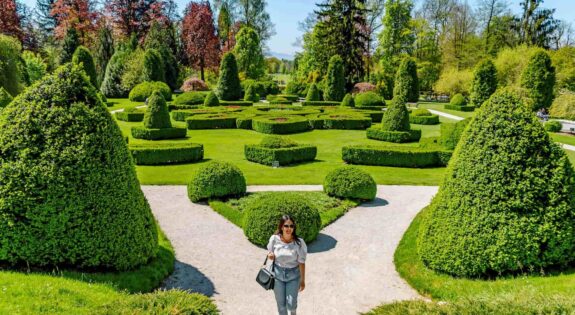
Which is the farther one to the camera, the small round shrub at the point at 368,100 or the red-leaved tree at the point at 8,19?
the red-leaved tree at the point at 8,19

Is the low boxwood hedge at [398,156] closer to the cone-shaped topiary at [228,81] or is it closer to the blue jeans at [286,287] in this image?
the blue jeans at [286,287]

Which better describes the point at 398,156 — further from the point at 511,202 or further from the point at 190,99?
the point at 190,99

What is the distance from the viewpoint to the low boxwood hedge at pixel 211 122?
28281mm

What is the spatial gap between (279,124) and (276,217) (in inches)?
704

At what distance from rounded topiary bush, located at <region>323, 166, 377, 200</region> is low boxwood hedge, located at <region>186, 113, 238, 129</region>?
17.5 m

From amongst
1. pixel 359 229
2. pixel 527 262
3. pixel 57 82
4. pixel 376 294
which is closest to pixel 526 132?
pixel 527 262

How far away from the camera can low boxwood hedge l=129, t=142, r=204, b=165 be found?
17.2 metres

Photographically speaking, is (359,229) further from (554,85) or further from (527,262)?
(554,85)

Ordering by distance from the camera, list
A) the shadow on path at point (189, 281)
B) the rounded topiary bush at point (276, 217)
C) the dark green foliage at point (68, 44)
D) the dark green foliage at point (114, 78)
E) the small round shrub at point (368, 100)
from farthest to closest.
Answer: the dark green foliage at point (68, 44), the dark green foliage at point (114, 78), the small round shrub at point (368, 100), the rounded topiary bush at point (276, 217), the shadow on path at point (189, 281)

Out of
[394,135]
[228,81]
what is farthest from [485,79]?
[228,81]

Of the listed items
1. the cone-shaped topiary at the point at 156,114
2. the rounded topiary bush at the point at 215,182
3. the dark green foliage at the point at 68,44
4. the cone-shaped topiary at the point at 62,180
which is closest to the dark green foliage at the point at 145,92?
the dark green foliage at the point at 68,44

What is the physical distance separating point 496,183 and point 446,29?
68457 millimetres

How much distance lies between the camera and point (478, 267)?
684 cm

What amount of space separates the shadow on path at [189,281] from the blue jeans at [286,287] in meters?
1.99
